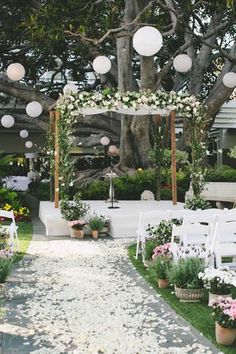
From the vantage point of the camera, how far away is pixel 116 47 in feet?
60.6

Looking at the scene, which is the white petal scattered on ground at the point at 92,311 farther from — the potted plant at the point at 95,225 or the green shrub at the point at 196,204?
the green shrub at the point at 196,204

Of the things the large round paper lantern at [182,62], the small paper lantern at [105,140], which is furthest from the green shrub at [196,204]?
the small paper lantern at [105,140]

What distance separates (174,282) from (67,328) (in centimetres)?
141

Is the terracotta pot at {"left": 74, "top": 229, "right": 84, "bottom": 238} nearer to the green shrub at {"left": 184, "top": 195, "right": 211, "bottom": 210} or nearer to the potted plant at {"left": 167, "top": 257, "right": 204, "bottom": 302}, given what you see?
the green shrub at {"left": 184, "top": 195, "right": 211, "bottom": 210}

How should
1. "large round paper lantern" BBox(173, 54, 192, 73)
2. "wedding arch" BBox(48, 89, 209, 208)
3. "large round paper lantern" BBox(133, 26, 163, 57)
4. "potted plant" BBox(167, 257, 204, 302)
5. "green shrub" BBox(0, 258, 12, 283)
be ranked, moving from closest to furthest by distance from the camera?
"potted plant" BBox(167, 257, 204, 302), "green shrub" BBox(0, 258, 12, 283), "large round paper lantern" BBox(133, 26, 163, 57), "wedding arch" BBox(48, 89, 209, 208), "large round paper lantern" BBox(173, 54, 192, 73)

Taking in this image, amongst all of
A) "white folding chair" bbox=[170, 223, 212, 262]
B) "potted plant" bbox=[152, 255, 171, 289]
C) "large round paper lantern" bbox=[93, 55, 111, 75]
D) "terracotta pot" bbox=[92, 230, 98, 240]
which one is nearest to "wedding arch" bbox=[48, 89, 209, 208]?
"large round paper lantern" bbox=[93, 55, 111, 75]

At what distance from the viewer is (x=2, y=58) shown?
64.7ft

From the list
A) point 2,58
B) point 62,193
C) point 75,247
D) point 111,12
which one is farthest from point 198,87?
point 75,247

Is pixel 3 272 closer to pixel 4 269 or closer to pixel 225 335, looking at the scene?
pixel 4 269

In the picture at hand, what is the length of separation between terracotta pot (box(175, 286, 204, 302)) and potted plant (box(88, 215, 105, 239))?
197 inches

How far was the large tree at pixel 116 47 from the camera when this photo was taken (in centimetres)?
1382

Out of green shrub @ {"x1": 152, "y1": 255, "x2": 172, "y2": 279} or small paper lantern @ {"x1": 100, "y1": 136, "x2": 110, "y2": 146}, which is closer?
green shrub @ {"x1": 152, "y1": 255, "x2": 172, "y2": 279}

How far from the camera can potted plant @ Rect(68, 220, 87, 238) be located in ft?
35.3

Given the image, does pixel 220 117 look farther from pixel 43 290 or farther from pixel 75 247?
pixel 43 290
